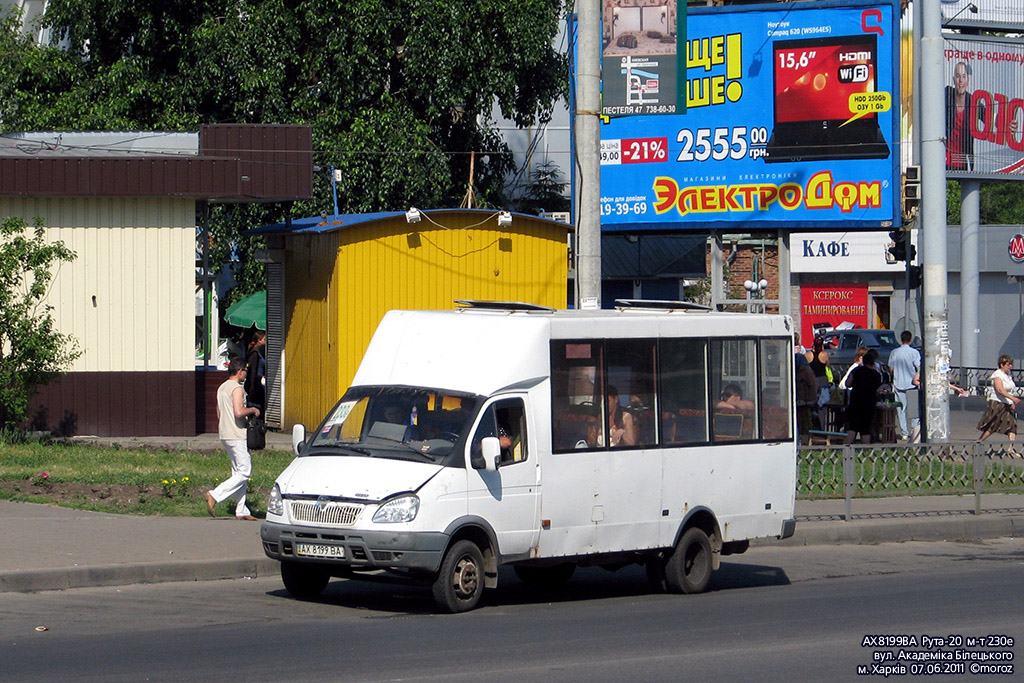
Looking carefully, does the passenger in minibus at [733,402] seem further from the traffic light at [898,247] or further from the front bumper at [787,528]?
the traffic light at [898,247]

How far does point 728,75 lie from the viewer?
23.9m

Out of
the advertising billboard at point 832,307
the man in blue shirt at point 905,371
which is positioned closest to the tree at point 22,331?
the man in blue shirt at point 905,371

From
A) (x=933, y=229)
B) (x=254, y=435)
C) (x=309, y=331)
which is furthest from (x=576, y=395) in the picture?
(x=933, y=229)

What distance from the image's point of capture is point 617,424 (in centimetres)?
1102

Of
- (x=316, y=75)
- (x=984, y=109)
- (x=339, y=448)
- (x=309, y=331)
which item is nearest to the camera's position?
(x=339, y=448)

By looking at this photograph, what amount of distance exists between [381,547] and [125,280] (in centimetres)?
1292

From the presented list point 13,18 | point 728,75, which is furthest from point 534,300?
point 13,18

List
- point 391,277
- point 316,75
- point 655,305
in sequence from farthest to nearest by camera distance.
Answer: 1. point 316,75
2. point 391,277
3. point 655,305

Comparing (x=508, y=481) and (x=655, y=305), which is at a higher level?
(x=655, y=305)

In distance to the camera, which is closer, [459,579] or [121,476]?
[459,579]

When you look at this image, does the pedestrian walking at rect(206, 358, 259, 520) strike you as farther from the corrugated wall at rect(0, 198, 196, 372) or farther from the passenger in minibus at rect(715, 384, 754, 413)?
the corrugated wall at rect(0, 198, 196, 372)

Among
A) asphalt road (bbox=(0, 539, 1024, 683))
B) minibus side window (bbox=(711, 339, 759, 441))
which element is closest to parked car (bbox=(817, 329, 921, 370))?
asphalt road (bbox=(0, 539, 1024, 683))

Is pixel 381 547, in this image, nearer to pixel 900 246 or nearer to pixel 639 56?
pixel 639 56

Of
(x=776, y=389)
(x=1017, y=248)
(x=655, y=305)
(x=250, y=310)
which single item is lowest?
(x=776, y=389)
